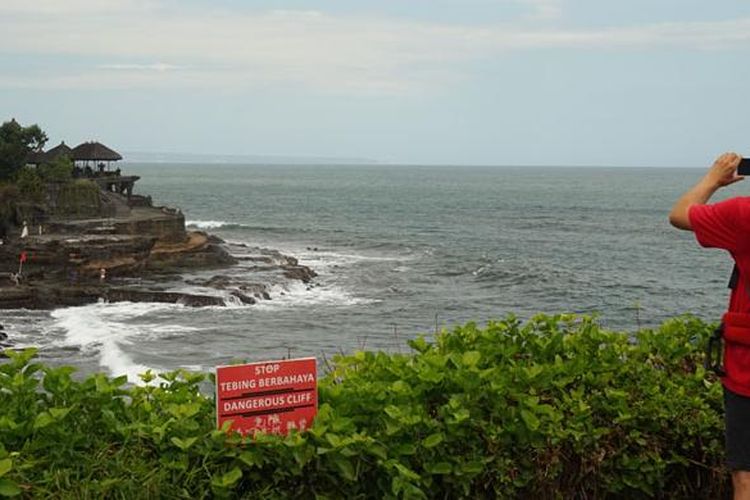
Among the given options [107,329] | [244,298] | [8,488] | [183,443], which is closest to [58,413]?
[8,488]

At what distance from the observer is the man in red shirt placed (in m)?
3.97

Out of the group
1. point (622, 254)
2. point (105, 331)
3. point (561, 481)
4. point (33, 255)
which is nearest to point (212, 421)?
point (561, 481)

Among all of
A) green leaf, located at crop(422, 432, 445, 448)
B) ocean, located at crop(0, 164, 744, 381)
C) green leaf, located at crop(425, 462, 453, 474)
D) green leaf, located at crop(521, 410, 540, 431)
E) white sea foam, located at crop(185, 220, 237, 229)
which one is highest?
green leaf, located at crop(521, 410, 540, 431)

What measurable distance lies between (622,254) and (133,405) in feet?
182

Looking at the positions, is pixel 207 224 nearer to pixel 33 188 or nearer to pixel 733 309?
pixel 33 188

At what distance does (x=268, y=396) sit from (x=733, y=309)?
213 cm

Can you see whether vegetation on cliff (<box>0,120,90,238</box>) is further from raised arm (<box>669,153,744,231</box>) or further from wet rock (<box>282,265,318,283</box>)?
raised arm (<box>669,153,744,231</box>)

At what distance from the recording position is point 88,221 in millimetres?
45812

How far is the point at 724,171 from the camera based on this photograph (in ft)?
13.7

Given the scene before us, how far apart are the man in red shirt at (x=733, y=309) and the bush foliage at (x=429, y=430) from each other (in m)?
0.94

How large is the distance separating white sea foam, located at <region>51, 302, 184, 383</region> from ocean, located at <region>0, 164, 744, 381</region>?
0.06 meters

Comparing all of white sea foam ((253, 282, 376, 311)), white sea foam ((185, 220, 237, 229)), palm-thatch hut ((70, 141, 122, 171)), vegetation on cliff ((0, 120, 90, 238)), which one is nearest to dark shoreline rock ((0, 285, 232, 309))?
white sea foam ((253, 282, 376, 311))

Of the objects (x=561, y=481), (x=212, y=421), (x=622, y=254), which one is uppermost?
(x=212, y=421)

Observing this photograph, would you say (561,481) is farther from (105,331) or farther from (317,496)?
(105,331)
